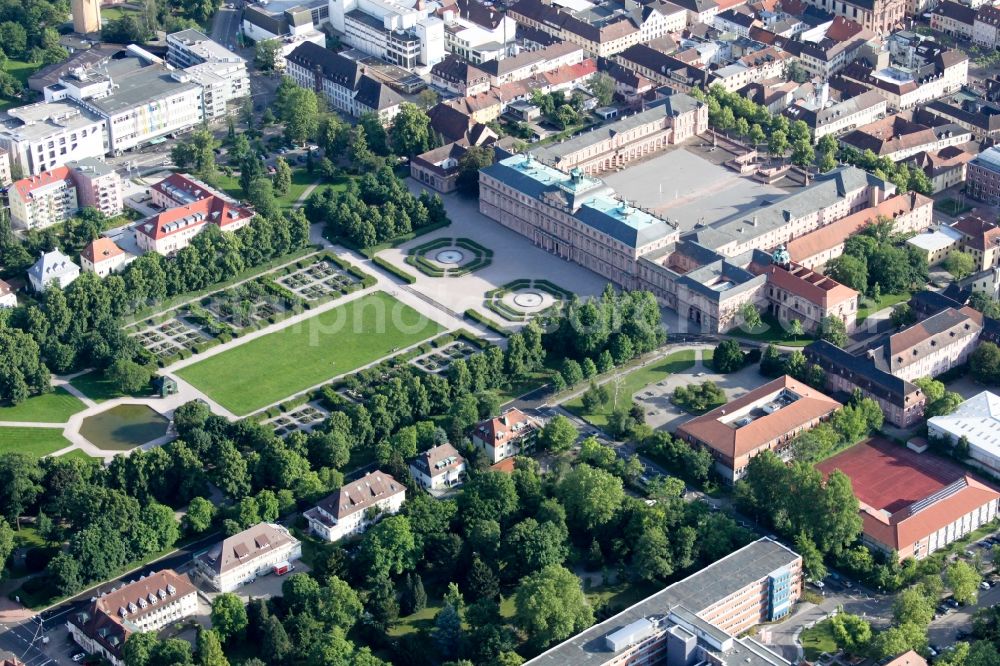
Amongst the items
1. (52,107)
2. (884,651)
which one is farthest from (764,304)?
(52,107)

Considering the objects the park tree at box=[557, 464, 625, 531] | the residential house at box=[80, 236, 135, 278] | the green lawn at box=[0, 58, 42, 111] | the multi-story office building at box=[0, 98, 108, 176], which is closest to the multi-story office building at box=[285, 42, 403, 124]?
the multi-story office building at box=[0, 98, 108, 176]

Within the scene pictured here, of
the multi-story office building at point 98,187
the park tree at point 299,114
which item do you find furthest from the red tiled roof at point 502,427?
the park tree at point 299,114

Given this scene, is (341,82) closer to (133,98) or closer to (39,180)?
(133,98)

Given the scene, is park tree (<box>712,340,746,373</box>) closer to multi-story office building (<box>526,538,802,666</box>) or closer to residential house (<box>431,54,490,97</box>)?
multi-story office building (<box>526,538,802,666</box>)

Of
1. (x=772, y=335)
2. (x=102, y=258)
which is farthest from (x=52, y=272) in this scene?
(x=772, y=335)

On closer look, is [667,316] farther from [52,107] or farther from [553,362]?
[52,107]

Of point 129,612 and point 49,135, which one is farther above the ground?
point 49,135
